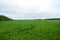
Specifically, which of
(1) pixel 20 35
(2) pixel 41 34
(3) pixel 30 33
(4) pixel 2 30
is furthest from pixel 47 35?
(4) pixel 2 30

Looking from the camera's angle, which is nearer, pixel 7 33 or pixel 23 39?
pixel 23 39

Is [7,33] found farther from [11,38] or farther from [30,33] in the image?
[30,33]

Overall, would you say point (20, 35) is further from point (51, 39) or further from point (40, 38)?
point (51, 39)

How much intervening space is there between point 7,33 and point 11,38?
81 cm

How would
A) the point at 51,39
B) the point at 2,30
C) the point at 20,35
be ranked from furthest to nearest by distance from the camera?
the point at 2,30 < the point at 20,35 < the point at 51,39

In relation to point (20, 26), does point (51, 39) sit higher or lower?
lower

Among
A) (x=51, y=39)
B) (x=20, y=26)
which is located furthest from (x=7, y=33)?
A: (x=51, y=39)

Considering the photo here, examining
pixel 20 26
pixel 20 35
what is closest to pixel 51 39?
pixel 20 35

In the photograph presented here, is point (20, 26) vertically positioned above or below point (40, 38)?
above

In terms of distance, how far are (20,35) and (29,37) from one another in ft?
2.44

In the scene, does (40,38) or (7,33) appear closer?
(40,38)

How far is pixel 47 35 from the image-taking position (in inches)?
395

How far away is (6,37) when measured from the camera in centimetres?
1015

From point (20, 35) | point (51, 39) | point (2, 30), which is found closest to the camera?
point (51, 39)
